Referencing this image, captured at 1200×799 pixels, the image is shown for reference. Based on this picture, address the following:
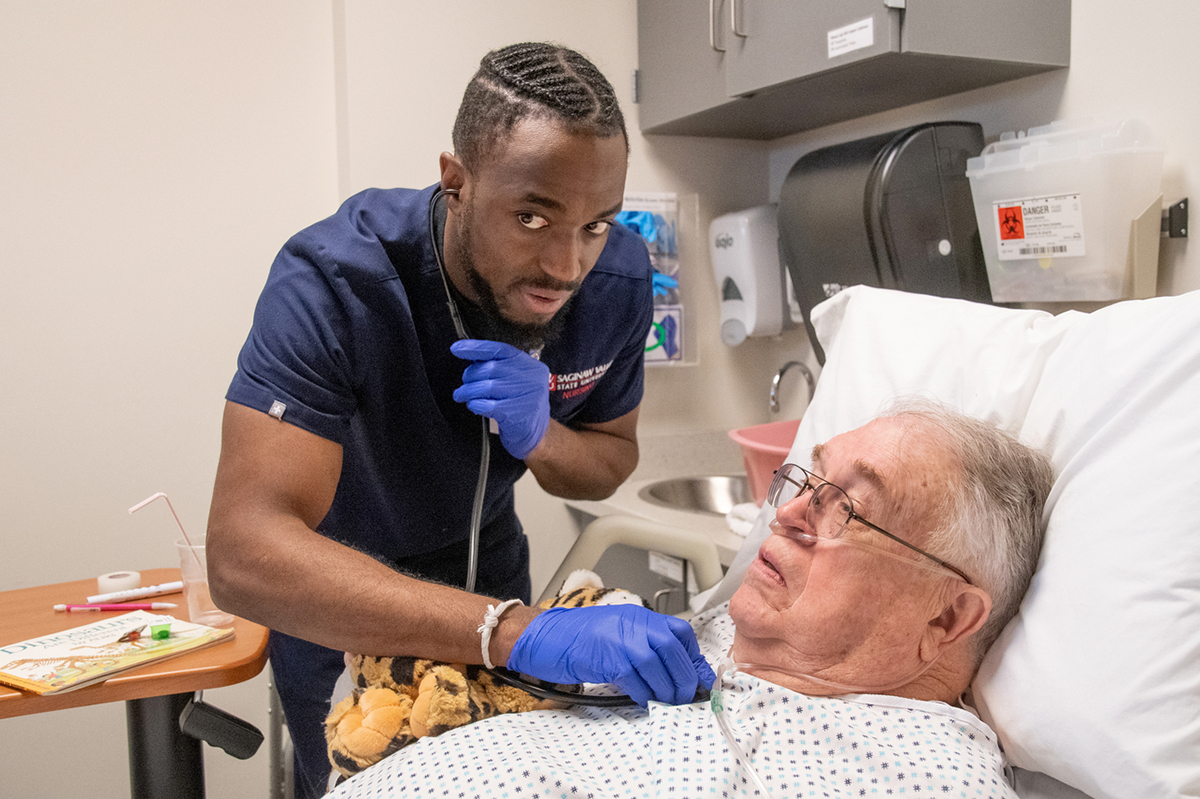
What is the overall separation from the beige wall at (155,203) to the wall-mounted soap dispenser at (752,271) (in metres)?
0.33

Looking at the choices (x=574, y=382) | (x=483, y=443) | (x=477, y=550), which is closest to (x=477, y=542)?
(x=477, y=550)

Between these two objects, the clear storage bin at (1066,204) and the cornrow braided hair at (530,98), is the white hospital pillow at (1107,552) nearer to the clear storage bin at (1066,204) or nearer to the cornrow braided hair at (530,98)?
the clear storage bin at (1066,204)

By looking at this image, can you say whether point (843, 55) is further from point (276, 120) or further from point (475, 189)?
point (276, 120)

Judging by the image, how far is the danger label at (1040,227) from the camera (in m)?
1.54

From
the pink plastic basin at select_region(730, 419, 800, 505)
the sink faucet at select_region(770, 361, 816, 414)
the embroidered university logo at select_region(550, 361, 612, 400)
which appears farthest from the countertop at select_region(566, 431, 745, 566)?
the embroidered university logo at select_region(550, 361, 612, 400)

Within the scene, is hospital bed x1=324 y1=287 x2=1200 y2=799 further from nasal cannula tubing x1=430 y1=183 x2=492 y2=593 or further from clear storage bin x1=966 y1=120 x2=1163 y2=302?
nasal cannula tubing x1=430 y1=183 x2=492 y2=593

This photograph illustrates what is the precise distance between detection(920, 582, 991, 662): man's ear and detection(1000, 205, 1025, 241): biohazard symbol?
89 cm

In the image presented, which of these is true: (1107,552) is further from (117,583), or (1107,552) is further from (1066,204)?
(117,583)

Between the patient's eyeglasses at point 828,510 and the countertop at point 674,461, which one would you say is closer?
the patient's eyeglasses at point 828,510

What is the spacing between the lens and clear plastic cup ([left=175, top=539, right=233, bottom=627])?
1509mm

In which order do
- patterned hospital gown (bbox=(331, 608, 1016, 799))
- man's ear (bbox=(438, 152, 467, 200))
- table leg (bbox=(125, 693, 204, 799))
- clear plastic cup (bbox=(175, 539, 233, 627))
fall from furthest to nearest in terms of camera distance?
1. clear plastic cup (bbox=(175, 539, 233, 627))
2. table leg (bbox=(125, 693, 204, 799))
3. man's ear (bbox=(438, 152, 467, 200))
4. patterned hospital gown (bbox=(331, 608, 1016, 799))

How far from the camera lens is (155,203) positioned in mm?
2123

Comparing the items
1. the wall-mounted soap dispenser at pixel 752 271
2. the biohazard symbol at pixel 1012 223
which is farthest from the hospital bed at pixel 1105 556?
the wall-mounted soap dispenser at pixel 752 271

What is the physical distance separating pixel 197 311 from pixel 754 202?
1579 mm
